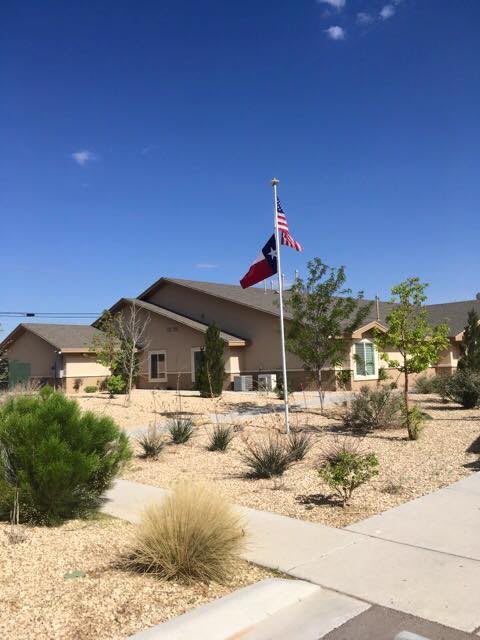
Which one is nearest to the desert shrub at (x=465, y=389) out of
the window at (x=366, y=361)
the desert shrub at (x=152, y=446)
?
the window at (x=366, y=361)

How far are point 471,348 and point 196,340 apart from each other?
14.3 m

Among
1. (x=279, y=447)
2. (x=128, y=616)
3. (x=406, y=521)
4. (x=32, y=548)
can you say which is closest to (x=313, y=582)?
(x=128, y=616)

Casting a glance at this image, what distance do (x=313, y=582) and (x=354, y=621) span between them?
0.75 metres

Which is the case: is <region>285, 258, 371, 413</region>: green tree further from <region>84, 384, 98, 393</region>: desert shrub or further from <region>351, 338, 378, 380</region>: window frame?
<region>84, 384, 98, 393</region>: desert shrub

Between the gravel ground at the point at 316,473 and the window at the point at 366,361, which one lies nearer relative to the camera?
the gravel ground at the point at 316,473

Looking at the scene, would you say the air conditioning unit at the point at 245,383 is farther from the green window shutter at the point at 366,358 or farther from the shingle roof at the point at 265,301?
the green window shutter at the point at 366,358

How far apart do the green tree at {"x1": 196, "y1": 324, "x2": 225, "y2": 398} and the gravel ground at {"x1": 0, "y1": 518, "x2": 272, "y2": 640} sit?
19.3 meters

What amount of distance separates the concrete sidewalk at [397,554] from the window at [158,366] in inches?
1036

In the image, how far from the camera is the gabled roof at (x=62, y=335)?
35.8 m

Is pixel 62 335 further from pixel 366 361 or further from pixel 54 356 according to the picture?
pixel 366 361

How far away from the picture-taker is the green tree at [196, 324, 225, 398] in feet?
83.6

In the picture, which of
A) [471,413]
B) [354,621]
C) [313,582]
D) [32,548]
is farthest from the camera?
[471,413]

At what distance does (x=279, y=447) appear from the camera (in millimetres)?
10055

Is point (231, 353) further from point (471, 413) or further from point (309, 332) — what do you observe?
point (471, 413)
